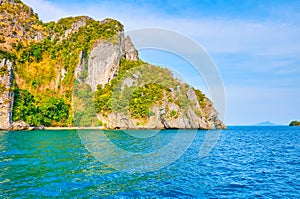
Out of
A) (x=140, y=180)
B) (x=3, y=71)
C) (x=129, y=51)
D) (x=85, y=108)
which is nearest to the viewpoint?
(x=140, y=180)

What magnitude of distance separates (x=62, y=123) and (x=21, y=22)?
7604cm

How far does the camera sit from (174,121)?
12675cm

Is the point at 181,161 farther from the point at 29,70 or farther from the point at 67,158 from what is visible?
the point at 29,70

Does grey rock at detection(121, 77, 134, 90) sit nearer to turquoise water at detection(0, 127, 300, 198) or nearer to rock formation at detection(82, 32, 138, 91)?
rock formation at detection(82, 32, 138, 91)

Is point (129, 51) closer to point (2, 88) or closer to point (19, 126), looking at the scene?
point (2, 88)

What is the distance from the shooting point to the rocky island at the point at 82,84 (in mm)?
109000

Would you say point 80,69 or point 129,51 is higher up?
point 129,51

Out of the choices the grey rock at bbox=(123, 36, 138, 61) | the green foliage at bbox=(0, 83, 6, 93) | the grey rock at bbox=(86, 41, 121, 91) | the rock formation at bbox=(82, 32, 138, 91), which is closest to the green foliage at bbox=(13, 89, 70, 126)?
the green foliage at bbox=(0, 83, 6, 93)

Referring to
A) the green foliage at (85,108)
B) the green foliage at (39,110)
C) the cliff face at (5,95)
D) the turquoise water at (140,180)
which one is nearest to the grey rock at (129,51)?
the green foliage at (85,108)

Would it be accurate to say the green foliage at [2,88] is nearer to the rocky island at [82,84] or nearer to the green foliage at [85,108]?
the rocky island at [82,84]

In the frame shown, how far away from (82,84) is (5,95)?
39.8 metres

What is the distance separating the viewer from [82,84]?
5310 inches

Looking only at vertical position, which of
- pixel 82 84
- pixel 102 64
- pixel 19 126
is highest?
pixel 102 64

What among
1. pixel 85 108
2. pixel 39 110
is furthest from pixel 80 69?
pixel 39 110
